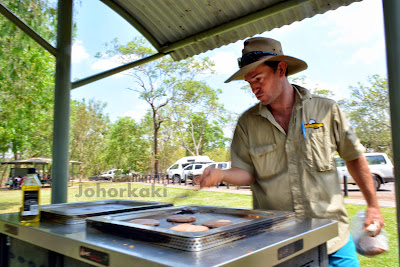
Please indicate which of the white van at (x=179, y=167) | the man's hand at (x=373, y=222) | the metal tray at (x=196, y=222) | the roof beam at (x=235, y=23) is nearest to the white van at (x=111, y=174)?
the white van at (x=179, y=167)

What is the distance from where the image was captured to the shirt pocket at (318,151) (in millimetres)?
1612

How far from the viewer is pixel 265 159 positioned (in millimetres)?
1767

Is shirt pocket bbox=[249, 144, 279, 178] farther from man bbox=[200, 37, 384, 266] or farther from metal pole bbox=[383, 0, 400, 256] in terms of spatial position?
metal pole bbox=[383, 0, 400, 256]

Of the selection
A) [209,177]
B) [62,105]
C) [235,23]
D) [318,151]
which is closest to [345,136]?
[318,151]

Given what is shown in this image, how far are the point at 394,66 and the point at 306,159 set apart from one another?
62cm

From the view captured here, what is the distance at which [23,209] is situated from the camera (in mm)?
1532

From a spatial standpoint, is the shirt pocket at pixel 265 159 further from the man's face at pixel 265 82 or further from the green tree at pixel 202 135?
the green tree at pixel 202 135

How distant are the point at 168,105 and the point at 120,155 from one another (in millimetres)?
5444

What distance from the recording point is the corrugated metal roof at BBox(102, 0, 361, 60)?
2.36m

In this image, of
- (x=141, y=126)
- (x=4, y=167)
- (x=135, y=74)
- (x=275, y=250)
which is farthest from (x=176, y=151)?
(x=275, y=250)

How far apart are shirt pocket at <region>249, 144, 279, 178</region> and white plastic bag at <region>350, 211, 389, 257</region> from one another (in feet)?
1.56

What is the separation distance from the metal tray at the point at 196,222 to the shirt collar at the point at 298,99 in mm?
635

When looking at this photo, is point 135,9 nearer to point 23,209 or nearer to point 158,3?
point 158,3

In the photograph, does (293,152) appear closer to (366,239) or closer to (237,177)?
(237,177)
